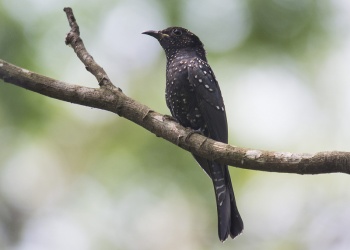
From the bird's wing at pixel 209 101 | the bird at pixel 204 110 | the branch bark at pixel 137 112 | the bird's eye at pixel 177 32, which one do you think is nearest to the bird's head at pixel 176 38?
the bird's eye at pixel 177 32

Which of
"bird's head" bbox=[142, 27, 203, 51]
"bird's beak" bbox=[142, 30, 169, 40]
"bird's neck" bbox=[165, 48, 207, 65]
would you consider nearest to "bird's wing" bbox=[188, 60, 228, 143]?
"bird's neck" bbox=[165, 48, 207, 65]

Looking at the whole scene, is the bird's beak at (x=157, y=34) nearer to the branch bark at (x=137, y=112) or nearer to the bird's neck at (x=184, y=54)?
the bird's neck at (x=184, y=54)

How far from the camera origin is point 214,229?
745 centimetres

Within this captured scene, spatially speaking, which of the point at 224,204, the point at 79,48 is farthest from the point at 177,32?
the point at 224,204

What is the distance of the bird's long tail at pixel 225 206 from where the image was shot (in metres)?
4.77

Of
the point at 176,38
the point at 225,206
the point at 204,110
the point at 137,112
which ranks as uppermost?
the point at 176,38

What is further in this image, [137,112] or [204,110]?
[204,110]

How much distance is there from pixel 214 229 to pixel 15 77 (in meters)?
3.68

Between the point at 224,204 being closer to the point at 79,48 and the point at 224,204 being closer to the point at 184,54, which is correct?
the point at 184,54

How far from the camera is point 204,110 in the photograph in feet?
16.7

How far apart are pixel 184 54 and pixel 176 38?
0.65 feet

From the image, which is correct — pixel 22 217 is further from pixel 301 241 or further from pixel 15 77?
pixel 15 77

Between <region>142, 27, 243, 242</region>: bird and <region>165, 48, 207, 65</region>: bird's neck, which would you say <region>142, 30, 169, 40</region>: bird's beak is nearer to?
<region>165, 48, 207, 65</region>: bird's neck

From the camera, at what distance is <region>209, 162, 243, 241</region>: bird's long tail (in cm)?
477
